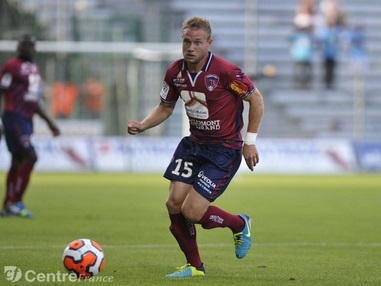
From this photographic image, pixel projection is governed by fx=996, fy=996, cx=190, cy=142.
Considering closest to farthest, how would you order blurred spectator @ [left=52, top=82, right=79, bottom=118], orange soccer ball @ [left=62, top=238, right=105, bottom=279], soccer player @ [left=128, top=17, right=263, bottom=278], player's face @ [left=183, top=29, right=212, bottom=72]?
orange soccer ball @ [left=62, top=238, right=105, bottom=279] → player's face @ [left=183, top=29, right=212, bottom=72] → soccer player @ [left=128, top=17, right=263, bottom=278] → blurred spectator @ [left=52, top=82, right=79, bottom=118]

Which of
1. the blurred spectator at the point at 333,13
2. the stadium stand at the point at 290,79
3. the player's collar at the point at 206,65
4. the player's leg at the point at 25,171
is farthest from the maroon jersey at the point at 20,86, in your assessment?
the blurred spectator at the point at 333,13

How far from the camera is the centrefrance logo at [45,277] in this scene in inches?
295

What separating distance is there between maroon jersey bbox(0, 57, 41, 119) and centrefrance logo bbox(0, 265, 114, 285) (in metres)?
6.17

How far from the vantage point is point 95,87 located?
2983 cm

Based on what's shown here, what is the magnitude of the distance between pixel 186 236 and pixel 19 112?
252 inches

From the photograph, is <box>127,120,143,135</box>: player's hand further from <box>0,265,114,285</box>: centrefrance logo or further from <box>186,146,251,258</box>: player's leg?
<box>0,265,114,285</box>: centrefrance logo

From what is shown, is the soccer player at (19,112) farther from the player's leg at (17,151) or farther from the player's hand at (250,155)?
the player's hand at (250,155)

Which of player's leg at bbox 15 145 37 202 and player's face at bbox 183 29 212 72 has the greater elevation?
player's face at bbox 183 29 212 72

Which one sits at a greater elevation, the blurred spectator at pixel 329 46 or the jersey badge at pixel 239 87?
the jersey badge at pixel 239 87

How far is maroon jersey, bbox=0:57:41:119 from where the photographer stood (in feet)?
45.5

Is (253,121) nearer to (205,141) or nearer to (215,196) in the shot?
(205,141)

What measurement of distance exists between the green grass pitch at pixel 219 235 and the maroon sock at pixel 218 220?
400mm

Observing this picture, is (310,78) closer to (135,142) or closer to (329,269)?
(135,142)

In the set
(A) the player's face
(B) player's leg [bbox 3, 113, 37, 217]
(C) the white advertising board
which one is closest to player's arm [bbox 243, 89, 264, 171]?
(A) the player's face
